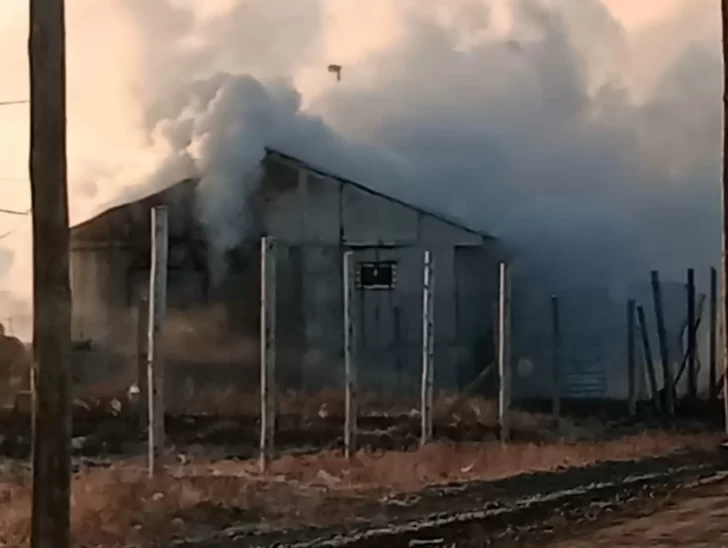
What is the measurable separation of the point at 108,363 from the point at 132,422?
540 cm

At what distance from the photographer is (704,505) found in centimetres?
1354

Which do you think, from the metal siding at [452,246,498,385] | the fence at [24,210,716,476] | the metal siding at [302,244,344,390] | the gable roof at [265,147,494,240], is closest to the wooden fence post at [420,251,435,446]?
the fence at [24,210,716,476]

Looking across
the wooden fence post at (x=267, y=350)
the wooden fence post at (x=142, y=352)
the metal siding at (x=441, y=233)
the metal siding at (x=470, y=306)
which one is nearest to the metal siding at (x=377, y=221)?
the metal siding at (x=441, y=233)

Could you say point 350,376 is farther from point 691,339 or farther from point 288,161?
point 288,161

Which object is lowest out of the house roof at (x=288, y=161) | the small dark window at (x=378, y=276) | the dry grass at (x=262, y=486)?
the dry grass at (x=262, y=486)

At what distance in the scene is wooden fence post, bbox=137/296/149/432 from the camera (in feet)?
58.4

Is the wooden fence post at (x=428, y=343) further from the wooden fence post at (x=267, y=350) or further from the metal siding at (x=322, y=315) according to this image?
the metal siding at (x=322, y=315)

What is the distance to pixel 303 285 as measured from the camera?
88.2 feet

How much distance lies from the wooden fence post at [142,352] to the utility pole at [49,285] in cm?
874

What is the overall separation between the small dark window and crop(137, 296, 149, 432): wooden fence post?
25.3ft

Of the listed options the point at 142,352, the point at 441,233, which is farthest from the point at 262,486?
the point at 441,233

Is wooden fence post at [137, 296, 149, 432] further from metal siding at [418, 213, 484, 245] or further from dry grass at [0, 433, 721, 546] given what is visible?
metal siding at [418, 213, 484, 245]

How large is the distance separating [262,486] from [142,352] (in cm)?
527

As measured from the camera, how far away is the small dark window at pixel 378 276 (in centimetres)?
2706
